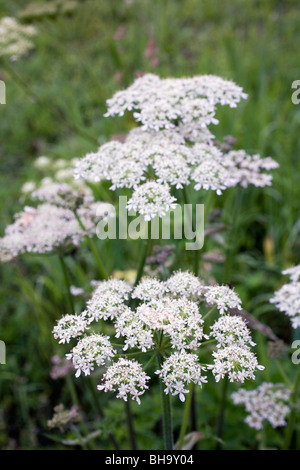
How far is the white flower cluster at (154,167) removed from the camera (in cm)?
196

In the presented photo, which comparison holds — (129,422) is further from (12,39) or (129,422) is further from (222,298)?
(12,39)

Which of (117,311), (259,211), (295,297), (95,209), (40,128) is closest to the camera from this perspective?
(117,311)

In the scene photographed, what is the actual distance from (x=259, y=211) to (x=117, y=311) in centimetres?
320

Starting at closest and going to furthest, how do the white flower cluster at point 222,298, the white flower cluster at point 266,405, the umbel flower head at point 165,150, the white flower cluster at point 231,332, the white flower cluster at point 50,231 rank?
the white flower cluster at point 231,332 → the white flower cluster at point 222,298 → the umbel flower head at point 165,150 → the white flower cluster at point 50,231 → the white flower cluster at point 266,405

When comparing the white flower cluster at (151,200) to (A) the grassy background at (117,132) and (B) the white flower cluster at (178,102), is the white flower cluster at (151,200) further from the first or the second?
(A) the grassy background at (117,132)

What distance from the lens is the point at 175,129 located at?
2.29 meters

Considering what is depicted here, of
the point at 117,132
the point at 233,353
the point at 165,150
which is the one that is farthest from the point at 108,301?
the point at 117,132

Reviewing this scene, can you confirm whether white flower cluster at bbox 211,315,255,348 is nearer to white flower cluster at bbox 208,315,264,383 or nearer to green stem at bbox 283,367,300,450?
white flower cluster at bbox 208,315,264,383

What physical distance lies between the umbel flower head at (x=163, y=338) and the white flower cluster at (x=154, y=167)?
13.6 inches

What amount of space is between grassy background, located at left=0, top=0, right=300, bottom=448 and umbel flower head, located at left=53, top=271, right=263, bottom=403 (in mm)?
806

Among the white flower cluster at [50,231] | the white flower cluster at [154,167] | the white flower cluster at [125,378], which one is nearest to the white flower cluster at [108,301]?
the white flower cluster at [125,378]
